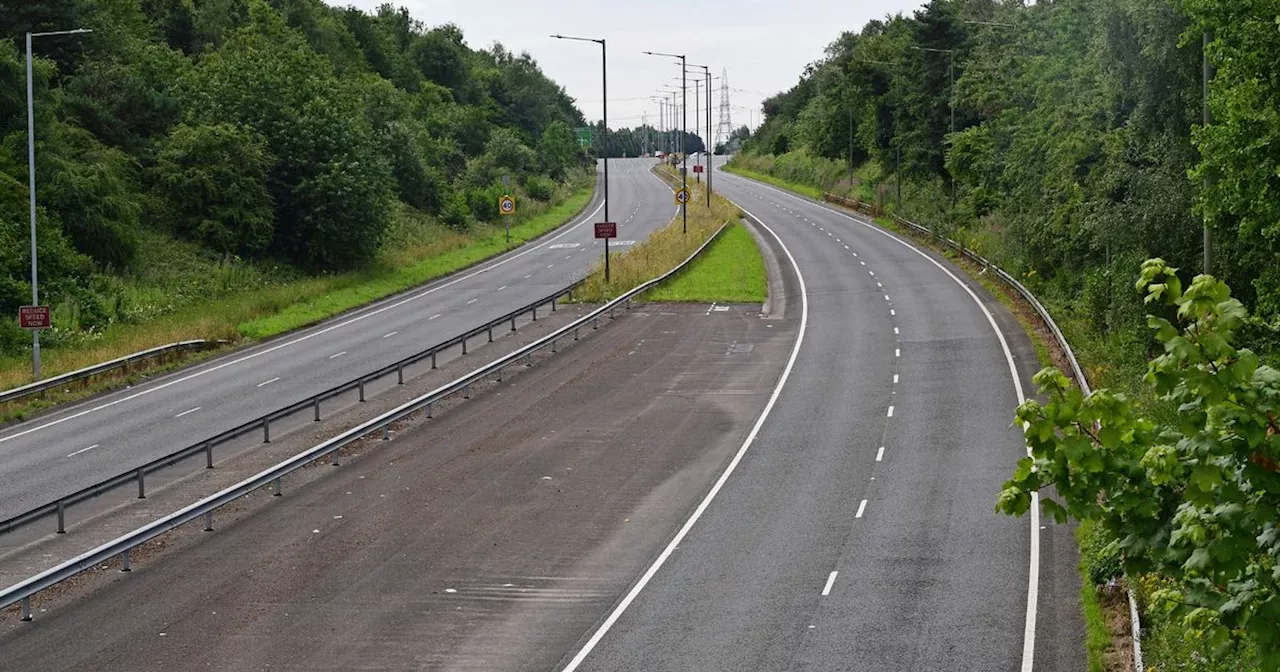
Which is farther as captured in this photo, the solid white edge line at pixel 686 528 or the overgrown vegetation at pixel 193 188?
the overgrown vegetation at pixel 193 188

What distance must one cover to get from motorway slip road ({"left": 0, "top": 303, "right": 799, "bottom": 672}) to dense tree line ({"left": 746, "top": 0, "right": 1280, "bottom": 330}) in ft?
36.1

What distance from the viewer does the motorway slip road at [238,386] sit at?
28141mm

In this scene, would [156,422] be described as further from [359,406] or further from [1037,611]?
[1037,611]

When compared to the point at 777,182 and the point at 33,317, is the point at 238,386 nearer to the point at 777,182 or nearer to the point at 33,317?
the point at 33,317

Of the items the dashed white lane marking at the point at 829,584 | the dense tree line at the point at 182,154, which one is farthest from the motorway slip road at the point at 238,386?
the dashed white lane marking at the point at 829,584

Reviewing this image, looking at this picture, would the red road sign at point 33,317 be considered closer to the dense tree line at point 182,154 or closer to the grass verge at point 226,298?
the grass verge at point 226,298

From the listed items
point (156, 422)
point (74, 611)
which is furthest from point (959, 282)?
point (74, 611)

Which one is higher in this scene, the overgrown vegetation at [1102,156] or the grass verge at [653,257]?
the overgrown vegetation at [1102,156]

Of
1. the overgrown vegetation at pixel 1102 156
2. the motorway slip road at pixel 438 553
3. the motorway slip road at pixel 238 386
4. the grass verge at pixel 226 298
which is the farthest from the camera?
the grass verge at pixel 226 298

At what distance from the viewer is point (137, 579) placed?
795 inches

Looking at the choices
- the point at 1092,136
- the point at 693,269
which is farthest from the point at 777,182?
the point at 1092,136

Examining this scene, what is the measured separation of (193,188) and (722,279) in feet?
74.2

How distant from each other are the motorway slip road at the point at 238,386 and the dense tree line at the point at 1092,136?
65.6 ft

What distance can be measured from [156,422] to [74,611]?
14.4 metres
